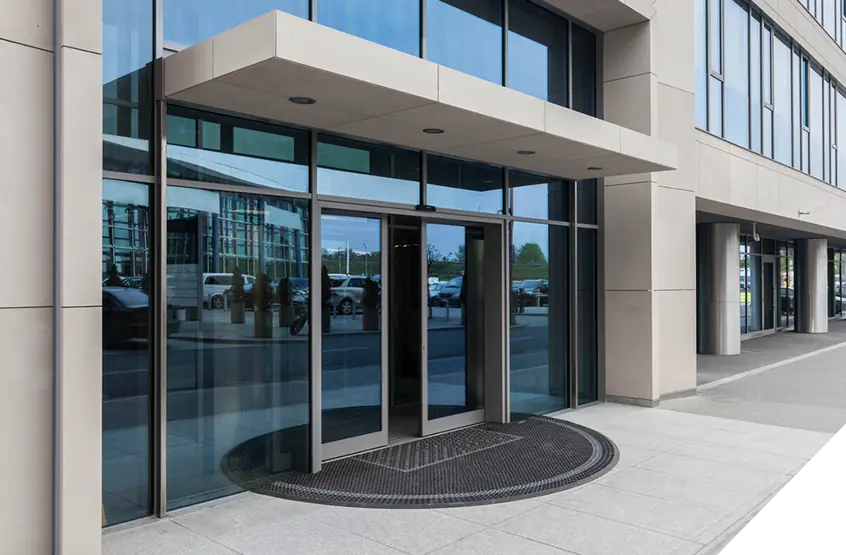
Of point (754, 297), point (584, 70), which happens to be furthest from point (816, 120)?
point (584, 70)

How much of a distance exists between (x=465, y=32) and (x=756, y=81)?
365 inches

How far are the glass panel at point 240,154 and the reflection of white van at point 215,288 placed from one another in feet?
2.62

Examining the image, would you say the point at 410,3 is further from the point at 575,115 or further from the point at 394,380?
the point at 394,380

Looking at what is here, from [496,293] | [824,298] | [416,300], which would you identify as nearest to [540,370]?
[496,293]

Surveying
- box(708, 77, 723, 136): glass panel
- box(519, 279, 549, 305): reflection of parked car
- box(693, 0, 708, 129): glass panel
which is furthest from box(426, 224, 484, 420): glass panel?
box(708, 77, 723, 136): glass panel

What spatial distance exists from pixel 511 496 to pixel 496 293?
3381 millimetres

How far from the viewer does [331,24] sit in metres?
7.03

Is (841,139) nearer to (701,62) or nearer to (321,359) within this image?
(701,62)

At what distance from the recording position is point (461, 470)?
6840 millimetres

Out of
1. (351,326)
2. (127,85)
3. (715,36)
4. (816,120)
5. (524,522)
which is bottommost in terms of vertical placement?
(524,522)

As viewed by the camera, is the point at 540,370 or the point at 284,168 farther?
the point at 540,370

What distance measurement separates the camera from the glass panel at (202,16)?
5789 millimetres

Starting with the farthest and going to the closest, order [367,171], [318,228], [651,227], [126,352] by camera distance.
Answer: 1. [651,227]
2. [367,171]
3. [318,228]
4. [126,352]

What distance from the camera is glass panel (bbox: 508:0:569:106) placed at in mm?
9344
